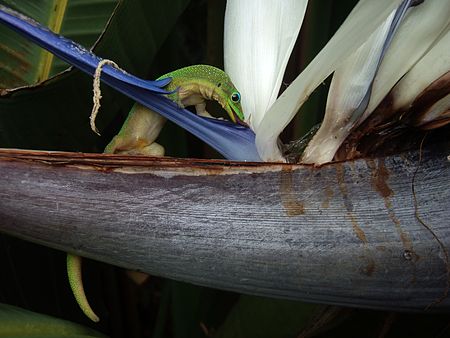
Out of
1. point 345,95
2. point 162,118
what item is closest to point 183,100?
point 162,118

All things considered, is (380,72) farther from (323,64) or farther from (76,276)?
(76,276)

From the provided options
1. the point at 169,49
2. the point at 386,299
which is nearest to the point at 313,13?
the point at 169,49

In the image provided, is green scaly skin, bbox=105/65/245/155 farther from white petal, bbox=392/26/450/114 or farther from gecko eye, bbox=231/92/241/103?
white petal, bbox=392/26/450/114

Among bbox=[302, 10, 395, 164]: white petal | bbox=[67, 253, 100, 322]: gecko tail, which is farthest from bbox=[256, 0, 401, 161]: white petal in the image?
bbox=[67, 253, 100, 322]: gecko tail

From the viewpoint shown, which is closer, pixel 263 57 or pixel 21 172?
pixel 21 172

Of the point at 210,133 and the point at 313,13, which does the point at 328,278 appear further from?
the point at 313,13

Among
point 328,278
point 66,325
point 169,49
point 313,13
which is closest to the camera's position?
point 328,278

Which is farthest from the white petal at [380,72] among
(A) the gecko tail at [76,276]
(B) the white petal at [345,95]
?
(A) the gecko tail at [76,276]
